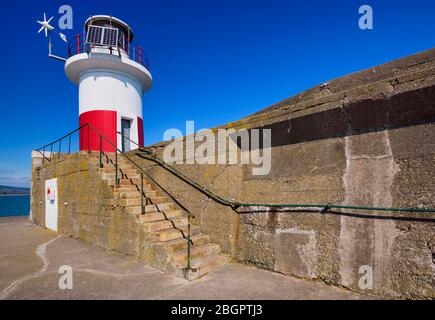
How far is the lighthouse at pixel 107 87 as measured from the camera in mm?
10914

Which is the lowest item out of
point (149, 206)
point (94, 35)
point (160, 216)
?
point (160, 216)

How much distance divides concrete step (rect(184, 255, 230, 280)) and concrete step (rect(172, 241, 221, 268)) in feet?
0.33

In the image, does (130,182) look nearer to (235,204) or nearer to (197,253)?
(197,253)

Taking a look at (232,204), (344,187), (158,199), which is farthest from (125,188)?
(344,187)

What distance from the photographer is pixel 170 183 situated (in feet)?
20.3

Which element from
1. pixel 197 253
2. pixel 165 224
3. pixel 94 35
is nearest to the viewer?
pixel 197 253

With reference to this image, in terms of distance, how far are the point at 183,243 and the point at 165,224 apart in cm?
73

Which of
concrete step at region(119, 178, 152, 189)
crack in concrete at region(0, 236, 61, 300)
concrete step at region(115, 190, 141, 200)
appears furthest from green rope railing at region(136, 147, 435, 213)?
crack in concrete at region(0, 236, 61, 300)

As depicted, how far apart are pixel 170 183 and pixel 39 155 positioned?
8338 millimetres

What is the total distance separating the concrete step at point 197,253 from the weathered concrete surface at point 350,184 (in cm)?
19

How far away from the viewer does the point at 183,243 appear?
15.1 ft

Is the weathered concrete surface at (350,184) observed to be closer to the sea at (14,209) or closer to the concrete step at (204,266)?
the concrete step at (204,266)

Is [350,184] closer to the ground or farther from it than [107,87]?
closer to the ground
